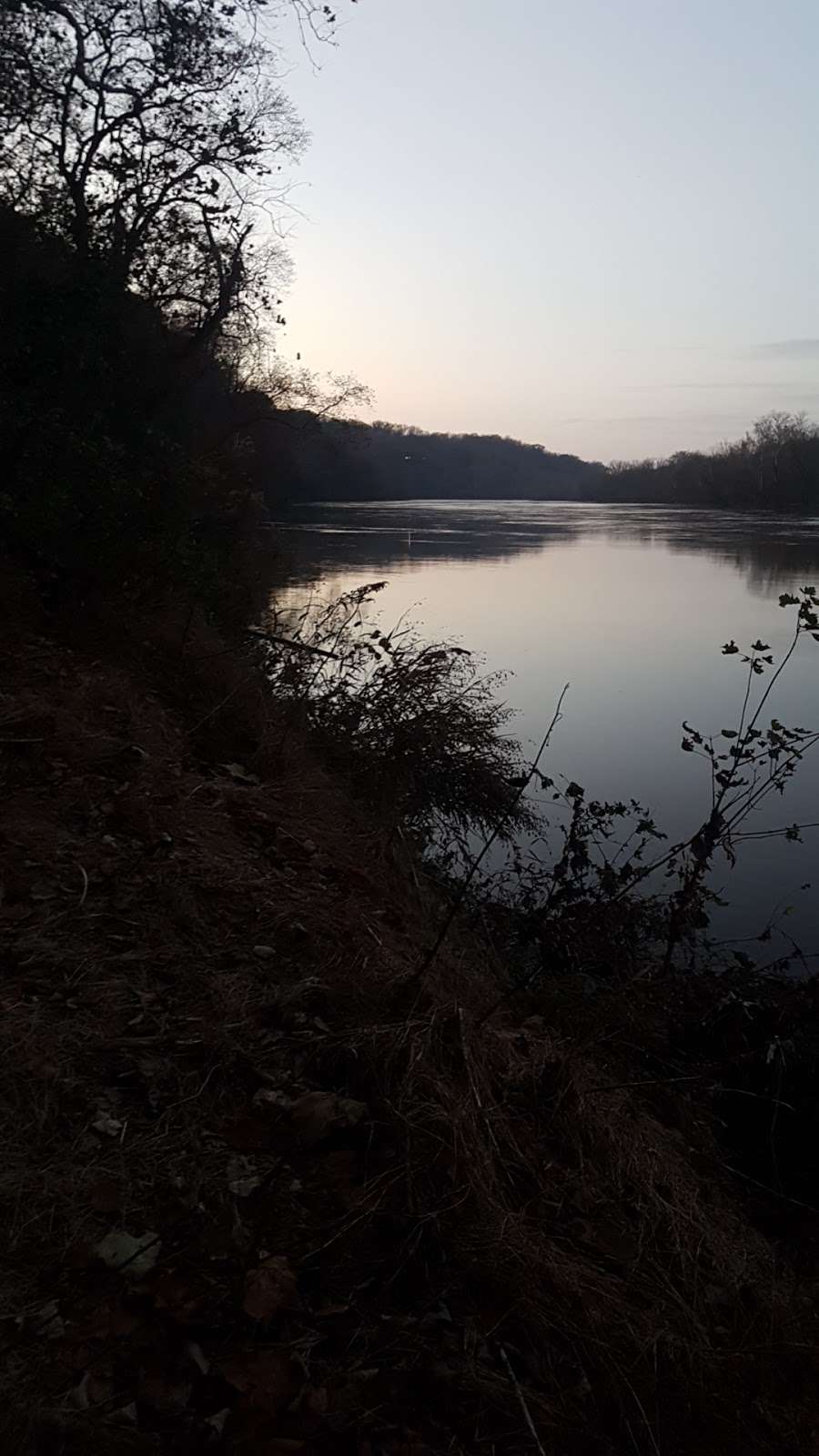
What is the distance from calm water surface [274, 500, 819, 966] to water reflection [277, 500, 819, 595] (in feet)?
0.67

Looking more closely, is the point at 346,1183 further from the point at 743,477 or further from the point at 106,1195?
the point at 743,477

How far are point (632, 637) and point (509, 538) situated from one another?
26698 millimetres

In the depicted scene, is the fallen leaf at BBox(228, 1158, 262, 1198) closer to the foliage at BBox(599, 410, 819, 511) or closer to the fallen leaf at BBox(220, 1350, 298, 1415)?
the fallen leaf at BBox(220, 1350, 298, 1415)

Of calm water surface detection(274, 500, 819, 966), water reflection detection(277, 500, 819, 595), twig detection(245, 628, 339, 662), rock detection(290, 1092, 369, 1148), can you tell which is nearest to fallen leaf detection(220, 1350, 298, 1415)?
rock detection(290, 1092, 369, 1148)

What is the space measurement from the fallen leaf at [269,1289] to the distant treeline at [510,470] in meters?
24.2

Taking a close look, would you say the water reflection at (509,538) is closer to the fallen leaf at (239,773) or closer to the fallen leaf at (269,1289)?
the fallen leaf at (239,773)

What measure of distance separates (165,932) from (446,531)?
43.3 m

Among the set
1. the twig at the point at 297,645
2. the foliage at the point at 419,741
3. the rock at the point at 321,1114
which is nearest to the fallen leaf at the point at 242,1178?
the rock at the point at 321,1114

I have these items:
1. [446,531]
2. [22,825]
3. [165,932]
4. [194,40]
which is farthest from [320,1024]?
[446,531]

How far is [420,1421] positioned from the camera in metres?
2.22

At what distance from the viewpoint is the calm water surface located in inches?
321

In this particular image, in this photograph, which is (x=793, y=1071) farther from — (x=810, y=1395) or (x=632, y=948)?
(x=810, y=1395)

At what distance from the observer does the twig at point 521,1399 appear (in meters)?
2.20

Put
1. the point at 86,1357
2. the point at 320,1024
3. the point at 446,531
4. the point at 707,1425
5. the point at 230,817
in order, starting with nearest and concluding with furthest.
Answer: the point at 86,1357 < the point at 707,1425 < the point at 320,1024 < the point at 230,817 < the point at 446,531
